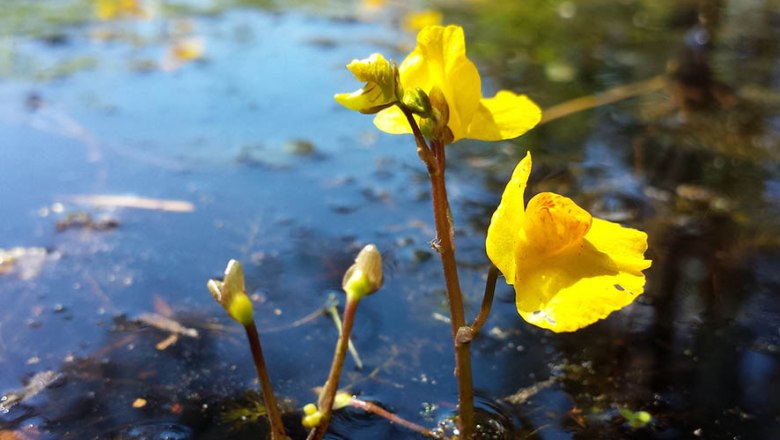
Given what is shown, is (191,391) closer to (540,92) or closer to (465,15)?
(540,92)

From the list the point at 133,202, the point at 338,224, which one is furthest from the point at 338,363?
the point at 133,202

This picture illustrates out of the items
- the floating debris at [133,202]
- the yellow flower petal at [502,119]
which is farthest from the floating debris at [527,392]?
the floating debris at [133,202]

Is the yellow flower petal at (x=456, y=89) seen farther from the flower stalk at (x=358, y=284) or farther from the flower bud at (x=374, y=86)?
→ the flower stalk at (x=358, y=284)

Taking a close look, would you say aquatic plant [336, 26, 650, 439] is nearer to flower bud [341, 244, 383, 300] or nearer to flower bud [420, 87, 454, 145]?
flower bud [420, 87, 454, 145]

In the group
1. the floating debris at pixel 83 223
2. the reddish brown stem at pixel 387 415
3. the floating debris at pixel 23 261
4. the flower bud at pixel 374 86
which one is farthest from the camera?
the floating debris at pixel 83 223

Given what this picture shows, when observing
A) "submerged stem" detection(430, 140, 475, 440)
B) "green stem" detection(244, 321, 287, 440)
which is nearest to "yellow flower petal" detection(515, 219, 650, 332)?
"submerged stem" detection(430, 140, 475, 440)

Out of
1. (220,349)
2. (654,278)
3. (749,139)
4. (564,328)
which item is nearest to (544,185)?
(654,278)
